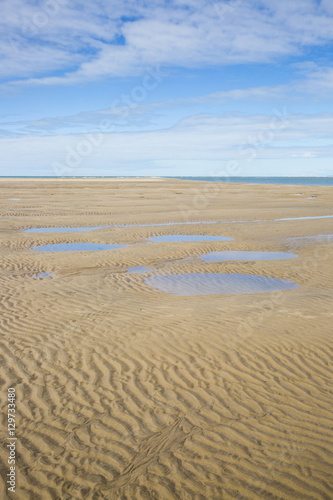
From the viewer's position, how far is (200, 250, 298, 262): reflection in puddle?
50.1ft

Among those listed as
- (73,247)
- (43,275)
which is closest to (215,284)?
(43,275)

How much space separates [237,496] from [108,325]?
4792 millimetres

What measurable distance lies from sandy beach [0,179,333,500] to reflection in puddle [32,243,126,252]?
13.3 ft

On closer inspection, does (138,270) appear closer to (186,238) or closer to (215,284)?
(215,284)

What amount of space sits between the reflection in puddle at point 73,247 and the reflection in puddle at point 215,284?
5.57 metres

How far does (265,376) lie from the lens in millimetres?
6211

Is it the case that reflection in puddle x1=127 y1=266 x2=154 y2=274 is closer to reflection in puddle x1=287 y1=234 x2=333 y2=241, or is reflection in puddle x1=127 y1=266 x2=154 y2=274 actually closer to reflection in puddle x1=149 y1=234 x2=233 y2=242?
reflection in puddle x1=149 y1=234 x2=233 y2=242

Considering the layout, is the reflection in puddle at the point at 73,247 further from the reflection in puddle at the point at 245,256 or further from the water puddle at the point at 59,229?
the reflection in puddle at the point at 245,256

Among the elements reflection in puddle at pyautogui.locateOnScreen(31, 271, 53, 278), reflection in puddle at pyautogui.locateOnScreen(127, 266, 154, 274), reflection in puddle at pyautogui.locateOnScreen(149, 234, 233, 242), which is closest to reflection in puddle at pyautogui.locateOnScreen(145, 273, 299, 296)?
reflection in puddle at pyautogui.locateOnScreen(127, 266, 154, 274)

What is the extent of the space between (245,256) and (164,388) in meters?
10.6

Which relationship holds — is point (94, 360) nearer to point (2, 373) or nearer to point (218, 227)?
point (2, 373)

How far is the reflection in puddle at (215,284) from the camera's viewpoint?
1099cm

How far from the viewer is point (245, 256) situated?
15.7 meters

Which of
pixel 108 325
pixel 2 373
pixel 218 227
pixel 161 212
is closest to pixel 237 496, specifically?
pixel 2 373
